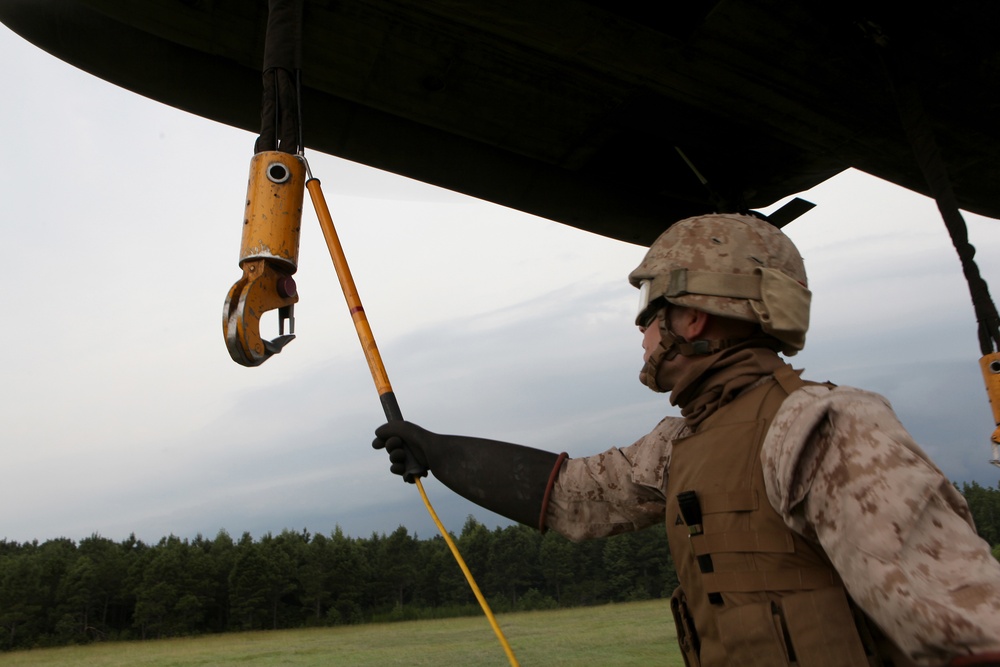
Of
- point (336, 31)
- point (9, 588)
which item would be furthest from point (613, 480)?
point (9, 588)

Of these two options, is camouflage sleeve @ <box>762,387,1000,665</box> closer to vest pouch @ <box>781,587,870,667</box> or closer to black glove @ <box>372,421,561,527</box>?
vest pouch @ <box>781,587,870,667</box>

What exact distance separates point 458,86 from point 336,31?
1.06 metres

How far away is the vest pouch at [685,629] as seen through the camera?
204 cm

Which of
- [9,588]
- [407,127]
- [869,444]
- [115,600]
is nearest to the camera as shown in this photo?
[869,444]

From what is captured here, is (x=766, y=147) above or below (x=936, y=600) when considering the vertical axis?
above

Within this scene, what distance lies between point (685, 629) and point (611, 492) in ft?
1.67

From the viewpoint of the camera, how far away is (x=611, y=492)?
2453 millimetres

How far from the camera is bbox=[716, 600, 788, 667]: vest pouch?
1.67 metres

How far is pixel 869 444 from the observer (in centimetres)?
153

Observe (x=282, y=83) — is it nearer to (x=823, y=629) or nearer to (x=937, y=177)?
(x=823, y=629)

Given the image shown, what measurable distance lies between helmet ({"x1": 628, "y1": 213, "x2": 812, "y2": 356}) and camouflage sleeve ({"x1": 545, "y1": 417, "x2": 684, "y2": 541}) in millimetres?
477

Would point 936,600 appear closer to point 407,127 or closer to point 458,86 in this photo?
point 458,86

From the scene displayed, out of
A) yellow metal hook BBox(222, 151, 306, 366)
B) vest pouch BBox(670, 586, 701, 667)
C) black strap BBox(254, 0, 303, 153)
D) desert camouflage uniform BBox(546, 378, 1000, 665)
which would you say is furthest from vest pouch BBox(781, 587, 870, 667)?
black strap BBox(254, 0, 303, 153)

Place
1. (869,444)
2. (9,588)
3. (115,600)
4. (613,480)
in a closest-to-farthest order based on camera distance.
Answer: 1. (869,444)
2. (613,480)
3. (9,588)
4. (115,600)
